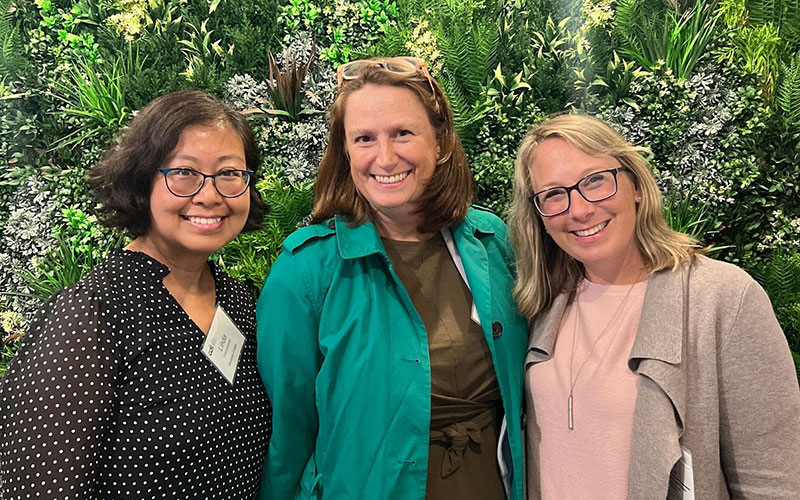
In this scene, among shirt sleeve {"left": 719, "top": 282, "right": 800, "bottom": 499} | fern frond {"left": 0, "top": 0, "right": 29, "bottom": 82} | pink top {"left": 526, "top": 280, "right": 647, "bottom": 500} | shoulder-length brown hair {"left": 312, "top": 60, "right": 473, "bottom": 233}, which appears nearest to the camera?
shirt sleeve {"left": 719, "top": 282, "right": 800, "bottom": 499}

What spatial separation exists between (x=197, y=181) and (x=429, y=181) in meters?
0.65

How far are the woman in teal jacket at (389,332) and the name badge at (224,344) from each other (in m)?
0.07

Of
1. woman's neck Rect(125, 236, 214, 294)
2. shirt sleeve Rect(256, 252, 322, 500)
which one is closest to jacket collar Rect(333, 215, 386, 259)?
shirt sleeve Rect(256, 252, 322, 500)

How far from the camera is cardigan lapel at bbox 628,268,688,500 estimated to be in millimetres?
1303

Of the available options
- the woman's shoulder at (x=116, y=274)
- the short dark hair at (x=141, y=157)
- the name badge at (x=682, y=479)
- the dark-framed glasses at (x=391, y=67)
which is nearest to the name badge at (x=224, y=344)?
the woman's shoulder at (x=116, y=274)

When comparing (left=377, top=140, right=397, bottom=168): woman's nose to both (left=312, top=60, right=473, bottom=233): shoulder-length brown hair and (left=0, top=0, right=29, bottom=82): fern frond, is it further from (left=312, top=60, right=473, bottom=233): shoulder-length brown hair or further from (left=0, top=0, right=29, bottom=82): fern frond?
(left=0, top=0, right=29, bottom=82): fern frond

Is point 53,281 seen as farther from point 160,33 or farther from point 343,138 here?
point 343,138

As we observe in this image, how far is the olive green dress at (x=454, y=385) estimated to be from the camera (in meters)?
1.54

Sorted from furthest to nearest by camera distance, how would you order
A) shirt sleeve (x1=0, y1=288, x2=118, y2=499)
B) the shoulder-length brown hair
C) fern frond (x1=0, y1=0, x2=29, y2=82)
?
fern frond (x1=0, y1=0, x2=29, y2=82) → the shoulder-length brown hair → shirt sleeve (x1=0, y1=288, x2=118, y2=499)

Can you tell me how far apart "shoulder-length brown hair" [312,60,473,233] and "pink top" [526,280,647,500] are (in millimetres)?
475

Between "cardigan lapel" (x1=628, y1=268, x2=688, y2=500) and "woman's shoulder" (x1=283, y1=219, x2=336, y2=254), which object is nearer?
"cardigan lapel" (x1=628, y1=268, x2=688, y2=500)

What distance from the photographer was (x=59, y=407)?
1.19 metres

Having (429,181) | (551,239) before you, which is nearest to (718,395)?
(551,239)

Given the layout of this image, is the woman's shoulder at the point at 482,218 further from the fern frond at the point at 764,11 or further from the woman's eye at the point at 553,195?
the fern frond at the point at 764,11
